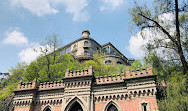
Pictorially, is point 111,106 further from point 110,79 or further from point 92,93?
point 110,79

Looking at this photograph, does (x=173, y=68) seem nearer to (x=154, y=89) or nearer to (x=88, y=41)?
(x=154, y=89)

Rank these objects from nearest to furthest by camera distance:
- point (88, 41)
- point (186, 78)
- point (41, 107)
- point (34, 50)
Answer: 1. point (186, 78)
2. point (41, 107)
3. point (34, 50)
4. point (88, 41)

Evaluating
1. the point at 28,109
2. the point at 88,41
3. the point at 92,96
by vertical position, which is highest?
the point at 88,41

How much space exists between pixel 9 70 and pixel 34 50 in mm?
13960

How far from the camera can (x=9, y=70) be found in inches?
1403

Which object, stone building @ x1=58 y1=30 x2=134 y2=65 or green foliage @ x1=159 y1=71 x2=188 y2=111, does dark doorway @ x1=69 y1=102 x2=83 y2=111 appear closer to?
green foliage @ x1=159 y1=71 x2=188 y2=111

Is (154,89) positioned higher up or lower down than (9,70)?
lower down

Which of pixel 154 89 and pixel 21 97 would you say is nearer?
pixel 154 89

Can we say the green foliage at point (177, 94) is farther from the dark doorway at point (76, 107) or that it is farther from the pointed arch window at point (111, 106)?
the dark doorway at point (76, 107)

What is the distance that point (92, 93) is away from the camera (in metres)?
15.3

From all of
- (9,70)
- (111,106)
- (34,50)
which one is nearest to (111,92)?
(111,106)

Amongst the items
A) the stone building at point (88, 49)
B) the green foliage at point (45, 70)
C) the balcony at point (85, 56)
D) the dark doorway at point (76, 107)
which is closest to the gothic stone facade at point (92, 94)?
the dark doorway at point (76, 107)

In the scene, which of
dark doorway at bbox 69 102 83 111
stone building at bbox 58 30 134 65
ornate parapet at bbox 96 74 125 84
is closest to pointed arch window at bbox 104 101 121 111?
ornate parapet at bbox 96 74 125 84

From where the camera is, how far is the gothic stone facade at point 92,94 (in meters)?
14.0
